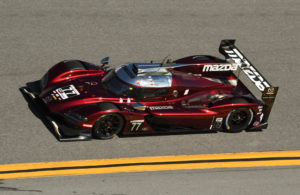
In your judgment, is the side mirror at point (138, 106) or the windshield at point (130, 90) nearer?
the side mirror at point (138, 106)

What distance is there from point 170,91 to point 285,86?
423cm

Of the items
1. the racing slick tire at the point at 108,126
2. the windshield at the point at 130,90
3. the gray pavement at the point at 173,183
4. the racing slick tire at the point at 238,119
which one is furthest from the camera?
the racing slick tire at the point at 238,119

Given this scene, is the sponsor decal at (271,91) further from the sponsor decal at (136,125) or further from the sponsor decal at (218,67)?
the sponsor decal at (136,125)

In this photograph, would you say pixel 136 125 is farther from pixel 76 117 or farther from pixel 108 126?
pixel 76 117

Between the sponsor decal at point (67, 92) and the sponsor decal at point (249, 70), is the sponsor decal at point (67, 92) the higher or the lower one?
the lower one

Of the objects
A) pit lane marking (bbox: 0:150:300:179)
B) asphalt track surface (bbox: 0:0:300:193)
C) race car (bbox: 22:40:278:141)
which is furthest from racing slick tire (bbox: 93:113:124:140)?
pit lane marking (bbox: 0:150:300:179)

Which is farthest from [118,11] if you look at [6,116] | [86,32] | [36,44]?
[6,116]

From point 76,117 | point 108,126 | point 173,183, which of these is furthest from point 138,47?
point 173,183

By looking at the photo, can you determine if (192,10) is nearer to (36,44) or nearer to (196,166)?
(36,44)

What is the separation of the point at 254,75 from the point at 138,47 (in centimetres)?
454

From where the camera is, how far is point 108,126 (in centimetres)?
1133

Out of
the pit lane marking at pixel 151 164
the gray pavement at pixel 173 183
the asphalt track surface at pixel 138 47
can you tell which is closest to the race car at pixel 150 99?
the asphalt track surface at pixel 138 47

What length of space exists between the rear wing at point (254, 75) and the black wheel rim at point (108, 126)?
11.6 ft

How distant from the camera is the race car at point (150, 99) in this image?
36.8 ft
